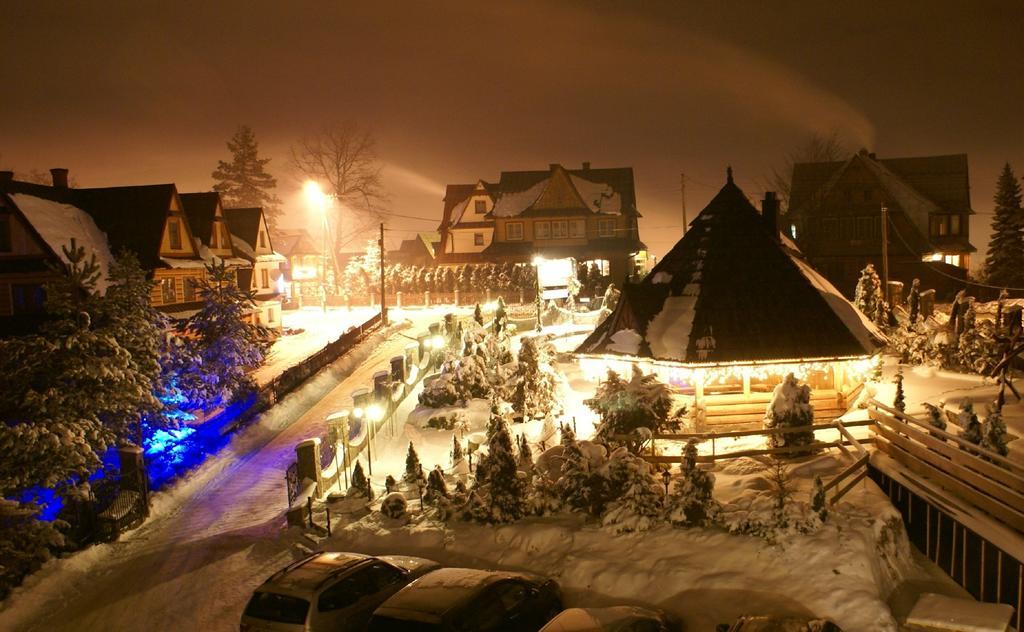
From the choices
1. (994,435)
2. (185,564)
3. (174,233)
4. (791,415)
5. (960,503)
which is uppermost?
(174,233)

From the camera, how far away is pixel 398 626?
9.30 m

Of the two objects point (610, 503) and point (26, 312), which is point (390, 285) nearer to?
point (26, 312)

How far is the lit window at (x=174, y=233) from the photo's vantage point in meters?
37.4

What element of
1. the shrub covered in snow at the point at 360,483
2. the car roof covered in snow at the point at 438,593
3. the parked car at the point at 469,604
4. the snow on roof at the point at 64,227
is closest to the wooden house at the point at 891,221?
→ the shrub covered in snow at the point at 360,483

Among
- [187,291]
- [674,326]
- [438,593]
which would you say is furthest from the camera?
[187,291]

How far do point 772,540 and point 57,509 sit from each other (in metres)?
15.4

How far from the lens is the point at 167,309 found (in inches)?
1423

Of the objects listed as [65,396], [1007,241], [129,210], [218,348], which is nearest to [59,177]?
[129,210]

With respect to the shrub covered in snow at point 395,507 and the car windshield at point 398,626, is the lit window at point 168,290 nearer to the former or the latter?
the shrub covered in snow at point 395,507

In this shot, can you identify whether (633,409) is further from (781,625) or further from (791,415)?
(781,625)

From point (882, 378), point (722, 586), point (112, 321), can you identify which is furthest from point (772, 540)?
point (112, 321)

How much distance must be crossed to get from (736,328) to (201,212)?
34.4m

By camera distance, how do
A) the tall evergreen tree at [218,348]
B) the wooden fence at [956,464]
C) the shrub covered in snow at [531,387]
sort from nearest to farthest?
the wooden fence at [956,464] < the shrub covered in snow at [531,387] < the tall evergreen tree at [218,348]

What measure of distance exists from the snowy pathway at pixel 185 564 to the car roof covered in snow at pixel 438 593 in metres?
3.92
